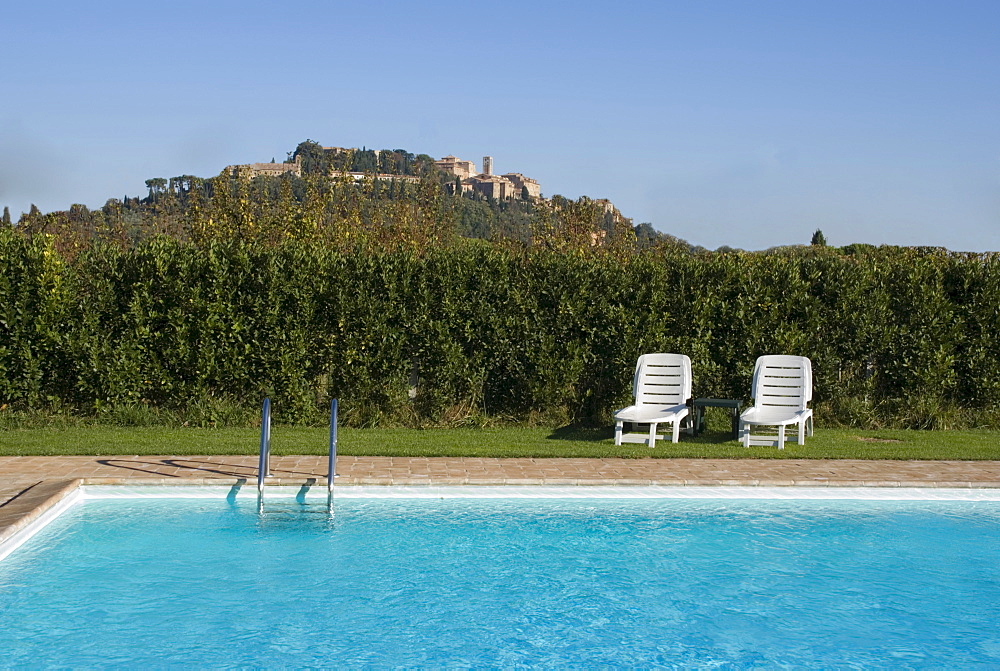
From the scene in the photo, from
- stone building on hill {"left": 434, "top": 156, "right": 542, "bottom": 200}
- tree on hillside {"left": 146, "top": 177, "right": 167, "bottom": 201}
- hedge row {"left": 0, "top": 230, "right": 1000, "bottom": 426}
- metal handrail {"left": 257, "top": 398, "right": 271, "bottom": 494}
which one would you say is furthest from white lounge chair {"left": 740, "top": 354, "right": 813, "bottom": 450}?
stone building on hill {"left": 434, "top": 156, "right": 542, "bottom": 200}

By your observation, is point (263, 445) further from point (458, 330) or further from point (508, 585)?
point (458, 330)

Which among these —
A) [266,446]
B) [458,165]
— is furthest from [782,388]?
[458,165]

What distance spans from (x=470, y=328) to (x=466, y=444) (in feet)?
7.58

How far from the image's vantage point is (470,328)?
43.3 feet

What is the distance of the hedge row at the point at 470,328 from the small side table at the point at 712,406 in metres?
0.83

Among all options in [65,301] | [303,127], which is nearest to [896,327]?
[65,301]

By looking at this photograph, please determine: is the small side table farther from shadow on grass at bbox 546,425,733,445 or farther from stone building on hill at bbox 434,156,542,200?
stone building on hill at bbox 434,156,542,200

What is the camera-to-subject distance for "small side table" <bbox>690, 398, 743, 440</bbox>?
40.1 feet

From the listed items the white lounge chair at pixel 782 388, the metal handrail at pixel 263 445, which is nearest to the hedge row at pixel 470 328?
the white lounge chair at pixel 782 388

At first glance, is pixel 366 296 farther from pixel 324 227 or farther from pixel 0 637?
pixel 0 637

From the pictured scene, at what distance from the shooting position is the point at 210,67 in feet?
58.5

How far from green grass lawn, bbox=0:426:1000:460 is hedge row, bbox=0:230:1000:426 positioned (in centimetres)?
70

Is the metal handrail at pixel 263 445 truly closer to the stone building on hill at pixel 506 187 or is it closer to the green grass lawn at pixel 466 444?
the green grass lawn at pixel 466 444

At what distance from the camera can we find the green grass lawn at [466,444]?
1070 centimetres
